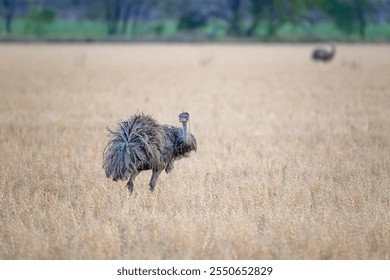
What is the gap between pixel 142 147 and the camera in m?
8.00

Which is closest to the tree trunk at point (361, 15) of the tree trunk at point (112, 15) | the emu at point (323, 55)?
the tree trunk at point (112, 15)

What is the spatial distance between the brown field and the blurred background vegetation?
163ft

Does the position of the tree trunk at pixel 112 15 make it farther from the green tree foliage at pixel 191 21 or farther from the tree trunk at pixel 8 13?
the tree trunk at pixel 8 13

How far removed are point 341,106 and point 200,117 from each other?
15.0ft

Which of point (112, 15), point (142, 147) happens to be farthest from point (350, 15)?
point (142, 147)

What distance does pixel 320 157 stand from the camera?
11.1 metres

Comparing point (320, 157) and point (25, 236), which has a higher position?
point (320, 157)

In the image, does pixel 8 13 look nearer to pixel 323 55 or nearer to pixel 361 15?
pixel 361 15

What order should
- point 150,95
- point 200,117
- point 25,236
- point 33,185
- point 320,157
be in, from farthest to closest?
point 150,95
point 200,117
point 320,157
point 33,185
point 25,236

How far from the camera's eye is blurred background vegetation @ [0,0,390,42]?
7206 cm

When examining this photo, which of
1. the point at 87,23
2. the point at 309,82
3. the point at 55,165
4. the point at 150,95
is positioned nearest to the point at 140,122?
the point at 55,165

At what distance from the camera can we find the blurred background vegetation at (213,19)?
72.1 meters

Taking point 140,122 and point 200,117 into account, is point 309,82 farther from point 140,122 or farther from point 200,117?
point 140,122

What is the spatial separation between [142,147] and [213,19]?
75.8 meters
